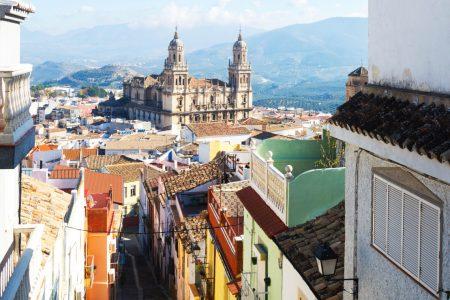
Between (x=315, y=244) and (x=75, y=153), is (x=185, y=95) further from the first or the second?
(x=315, y=244)

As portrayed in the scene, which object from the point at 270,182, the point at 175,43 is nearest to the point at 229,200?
the point at 270,182

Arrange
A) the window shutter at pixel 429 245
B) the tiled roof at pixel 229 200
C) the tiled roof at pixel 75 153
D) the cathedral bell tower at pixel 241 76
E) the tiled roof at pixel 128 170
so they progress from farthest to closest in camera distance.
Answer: the cathedral bell tower at pixel 241 76 → the tiled roof at pixel 75 153 → the tiled roof at pixel 128 170 → the tiled roof at pixel 229 200 → the window shutter at pixel 429 245

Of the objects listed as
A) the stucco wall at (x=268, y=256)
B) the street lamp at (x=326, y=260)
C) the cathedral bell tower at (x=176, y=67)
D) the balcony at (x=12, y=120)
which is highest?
the cathedral bell tower at (x=176, y=67)

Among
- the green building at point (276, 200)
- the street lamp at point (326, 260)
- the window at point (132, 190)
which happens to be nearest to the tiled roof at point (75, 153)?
the window at point (132, 190)

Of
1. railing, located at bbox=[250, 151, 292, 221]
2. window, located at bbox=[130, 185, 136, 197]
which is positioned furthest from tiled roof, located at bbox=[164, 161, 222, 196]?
window, located at bbox=[130, 185, 136, 197]

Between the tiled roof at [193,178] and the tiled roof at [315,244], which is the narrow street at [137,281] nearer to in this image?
the tiled roof at [193,178]

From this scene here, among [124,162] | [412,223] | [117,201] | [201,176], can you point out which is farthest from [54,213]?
[124,162]

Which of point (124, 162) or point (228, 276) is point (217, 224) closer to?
point (228, 276)
